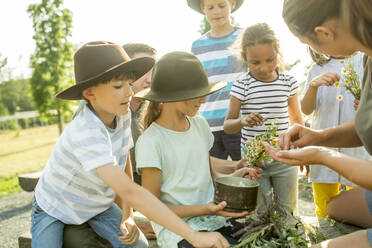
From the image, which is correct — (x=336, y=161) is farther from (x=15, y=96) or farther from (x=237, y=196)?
(x=15, y=96)

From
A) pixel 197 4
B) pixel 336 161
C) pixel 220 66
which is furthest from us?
pixel 197 4

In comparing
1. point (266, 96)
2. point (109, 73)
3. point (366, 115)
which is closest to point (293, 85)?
point (266, 96)

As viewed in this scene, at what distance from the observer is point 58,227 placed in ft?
7.48

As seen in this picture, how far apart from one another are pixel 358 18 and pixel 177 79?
3.68 ft

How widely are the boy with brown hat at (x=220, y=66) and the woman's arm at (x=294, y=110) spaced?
593 mm

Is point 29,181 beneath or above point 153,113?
beneath

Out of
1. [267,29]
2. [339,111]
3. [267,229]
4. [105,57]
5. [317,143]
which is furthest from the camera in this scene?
[339,111]

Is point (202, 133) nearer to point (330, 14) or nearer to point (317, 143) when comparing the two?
point (317, 143)

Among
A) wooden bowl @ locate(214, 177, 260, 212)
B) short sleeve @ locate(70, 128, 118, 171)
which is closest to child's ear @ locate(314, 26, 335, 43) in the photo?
wooden bowl @ locate(214, 177, 260, 212)

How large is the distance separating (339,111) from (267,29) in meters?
1.11

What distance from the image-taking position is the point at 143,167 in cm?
224

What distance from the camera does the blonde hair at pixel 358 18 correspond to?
1538 millimetres

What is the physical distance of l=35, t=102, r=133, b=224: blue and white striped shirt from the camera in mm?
2188

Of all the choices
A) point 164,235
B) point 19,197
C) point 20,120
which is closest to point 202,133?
point 164,235
